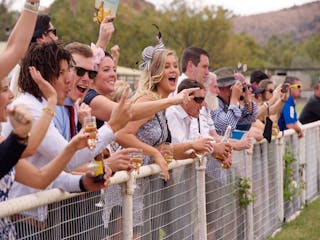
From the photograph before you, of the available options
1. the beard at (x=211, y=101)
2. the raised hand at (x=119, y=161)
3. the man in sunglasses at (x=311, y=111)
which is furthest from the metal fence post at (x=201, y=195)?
the man in sunglasses at (x=311, y=111)

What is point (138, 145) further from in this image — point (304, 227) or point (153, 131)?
point (304, 227)

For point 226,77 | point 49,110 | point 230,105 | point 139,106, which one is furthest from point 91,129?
point 226,77

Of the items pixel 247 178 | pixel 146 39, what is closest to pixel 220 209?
pixel 247 178

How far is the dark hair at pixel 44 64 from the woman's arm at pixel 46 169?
0.66 m

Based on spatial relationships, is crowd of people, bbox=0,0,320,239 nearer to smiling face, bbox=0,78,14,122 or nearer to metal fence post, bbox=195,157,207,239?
smiling face, bbox=0,78,14,122

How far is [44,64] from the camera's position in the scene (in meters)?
4.82

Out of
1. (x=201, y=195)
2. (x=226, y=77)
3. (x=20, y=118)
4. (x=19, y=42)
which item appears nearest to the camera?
(x=20, y=118)

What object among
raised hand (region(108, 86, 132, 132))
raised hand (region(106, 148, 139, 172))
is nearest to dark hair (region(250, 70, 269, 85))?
raised hand (region(106, 148, 139, 172))

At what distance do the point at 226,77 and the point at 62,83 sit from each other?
4241 mm

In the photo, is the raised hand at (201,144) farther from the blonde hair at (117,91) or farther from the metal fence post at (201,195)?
the blonde hair at (117,91)

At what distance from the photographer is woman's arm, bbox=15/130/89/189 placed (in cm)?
423

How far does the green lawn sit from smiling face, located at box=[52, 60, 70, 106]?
5723 mm

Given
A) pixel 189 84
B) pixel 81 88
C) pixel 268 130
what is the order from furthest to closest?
pixel 268 130
pixel 189 84
pixel 81 88

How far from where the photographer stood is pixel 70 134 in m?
5.20
